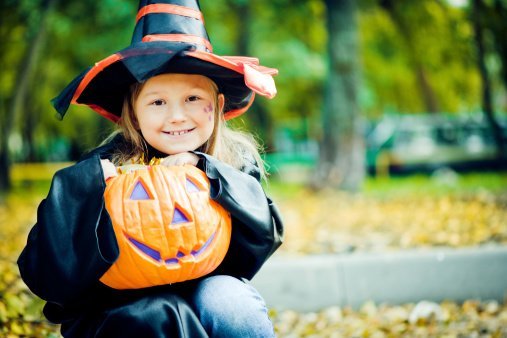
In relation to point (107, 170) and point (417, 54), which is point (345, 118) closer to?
point (107, 170)

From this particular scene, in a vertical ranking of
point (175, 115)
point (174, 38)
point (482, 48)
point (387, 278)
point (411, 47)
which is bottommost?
point (387, 278)

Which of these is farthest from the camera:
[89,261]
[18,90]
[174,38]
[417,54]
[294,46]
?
[294,46]

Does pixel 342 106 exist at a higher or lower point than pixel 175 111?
lower

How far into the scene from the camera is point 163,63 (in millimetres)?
1996

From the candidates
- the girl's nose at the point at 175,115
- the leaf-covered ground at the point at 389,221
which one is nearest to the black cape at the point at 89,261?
the girl's nose at the point at 175,115

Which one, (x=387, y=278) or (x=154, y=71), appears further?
(x=387, y=278)

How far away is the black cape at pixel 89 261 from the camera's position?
1908 mm

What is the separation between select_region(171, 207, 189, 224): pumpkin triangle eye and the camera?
1965mm

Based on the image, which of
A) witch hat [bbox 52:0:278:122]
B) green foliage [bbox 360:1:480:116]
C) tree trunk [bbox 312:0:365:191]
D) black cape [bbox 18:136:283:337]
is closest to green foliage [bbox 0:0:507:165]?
green foliage [bbox 360:1:480:116]

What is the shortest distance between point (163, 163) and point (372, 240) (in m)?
2.98

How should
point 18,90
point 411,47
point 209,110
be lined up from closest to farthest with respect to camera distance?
point 209,110 → point 18,90 → point 411,47

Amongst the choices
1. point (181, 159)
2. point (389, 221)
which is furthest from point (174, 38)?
point (389, 221)

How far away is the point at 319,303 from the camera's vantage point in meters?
3.72

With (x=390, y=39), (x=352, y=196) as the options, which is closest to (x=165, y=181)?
(x=352, y=196)
